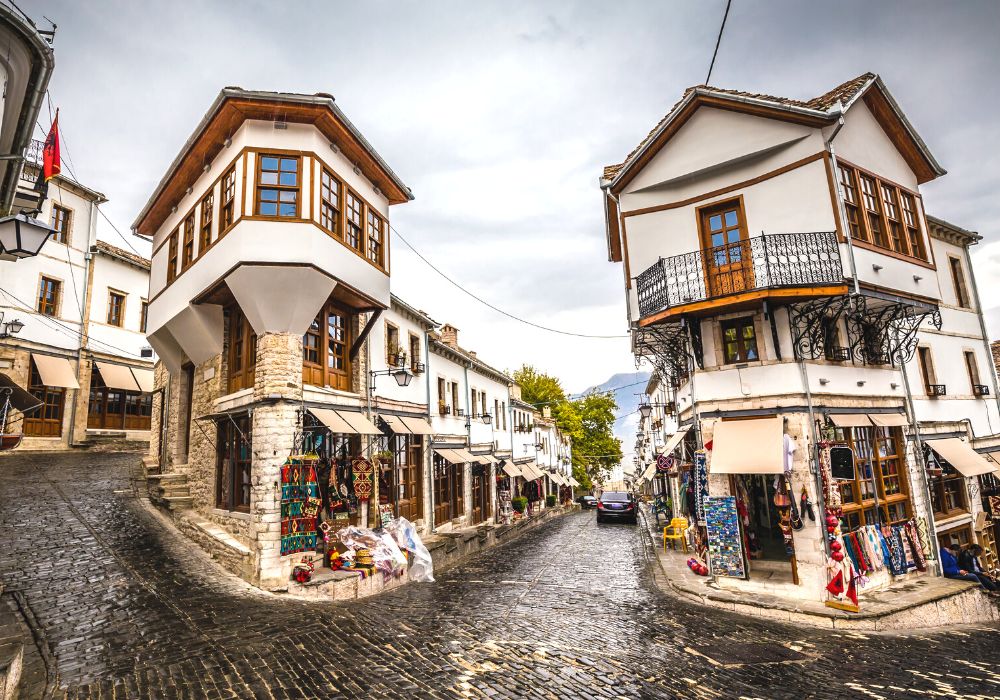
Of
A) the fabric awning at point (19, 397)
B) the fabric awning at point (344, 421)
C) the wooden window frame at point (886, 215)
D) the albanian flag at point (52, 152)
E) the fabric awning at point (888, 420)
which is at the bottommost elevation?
the fabric awning at point (888, 420)

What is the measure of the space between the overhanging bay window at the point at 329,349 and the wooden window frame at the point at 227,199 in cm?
286

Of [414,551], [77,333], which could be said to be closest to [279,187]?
[414,551]

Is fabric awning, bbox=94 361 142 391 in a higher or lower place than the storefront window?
higher

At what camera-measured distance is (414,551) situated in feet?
39.5

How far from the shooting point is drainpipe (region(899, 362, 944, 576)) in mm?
11539

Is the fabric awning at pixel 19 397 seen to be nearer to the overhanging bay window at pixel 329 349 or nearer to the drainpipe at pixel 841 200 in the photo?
the overhanging bay window at pixel 329 349

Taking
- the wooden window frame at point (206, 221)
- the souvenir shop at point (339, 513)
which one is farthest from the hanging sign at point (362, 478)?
the wooden window frame at point (206, 221)

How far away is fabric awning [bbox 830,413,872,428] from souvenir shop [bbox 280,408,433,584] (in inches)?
387

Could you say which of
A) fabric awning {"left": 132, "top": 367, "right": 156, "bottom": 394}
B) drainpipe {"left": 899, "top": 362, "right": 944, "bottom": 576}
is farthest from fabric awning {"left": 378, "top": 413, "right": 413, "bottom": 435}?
fabric awning {"left": 132, "top": 367, "right": 156, "bottom": 394}

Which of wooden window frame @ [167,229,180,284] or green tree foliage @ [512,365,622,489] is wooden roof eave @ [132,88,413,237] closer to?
wooden window frame @ [167,229,180,284]

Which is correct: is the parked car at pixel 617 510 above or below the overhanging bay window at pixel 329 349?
below

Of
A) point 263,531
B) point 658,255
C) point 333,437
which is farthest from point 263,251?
point 658,255

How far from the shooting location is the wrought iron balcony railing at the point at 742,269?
407 inches

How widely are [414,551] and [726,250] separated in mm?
10259
